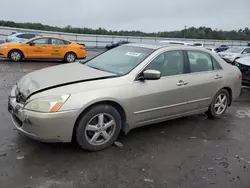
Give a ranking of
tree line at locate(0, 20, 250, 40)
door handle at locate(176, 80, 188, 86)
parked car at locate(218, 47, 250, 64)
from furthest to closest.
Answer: tree line at locate(0, 20, 250, 40) < parked car at locate(218, 47, 250, 64) < door handle at locate(176, 80, 188, 86)

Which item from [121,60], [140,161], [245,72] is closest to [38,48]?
[245,72]

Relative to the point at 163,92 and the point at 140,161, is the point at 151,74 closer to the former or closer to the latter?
the point at 163,92

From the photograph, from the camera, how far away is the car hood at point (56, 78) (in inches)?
→ 143

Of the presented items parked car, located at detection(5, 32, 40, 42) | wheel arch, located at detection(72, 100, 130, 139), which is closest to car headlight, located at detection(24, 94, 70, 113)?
wheel arch, located at detection(72, 100, 130, 139)

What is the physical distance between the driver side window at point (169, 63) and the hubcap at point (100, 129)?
1.05 m

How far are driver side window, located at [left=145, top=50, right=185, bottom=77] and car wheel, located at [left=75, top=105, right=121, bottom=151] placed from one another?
999 millimetres

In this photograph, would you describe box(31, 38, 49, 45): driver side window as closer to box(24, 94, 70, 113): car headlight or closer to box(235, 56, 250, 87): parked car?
box(235, 56, 250, 87): parked car

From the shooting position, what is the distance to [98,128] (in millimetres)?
3721

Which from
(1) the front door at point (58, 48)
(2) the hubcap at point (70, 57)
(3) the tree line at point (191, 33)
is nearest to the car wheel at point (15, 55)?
(1) the front door at point (58, 48)

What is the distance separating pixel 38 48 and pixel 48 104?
36.3 ft

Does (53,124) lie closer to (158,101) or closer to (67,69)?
(67,69)

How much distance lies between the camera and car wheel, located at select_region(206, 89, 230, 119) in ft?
17.5

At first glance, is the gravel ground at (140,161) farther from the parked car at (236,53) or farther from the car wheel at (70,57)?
the parked car at (236,53)

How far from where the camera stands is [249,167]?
3627 mm
